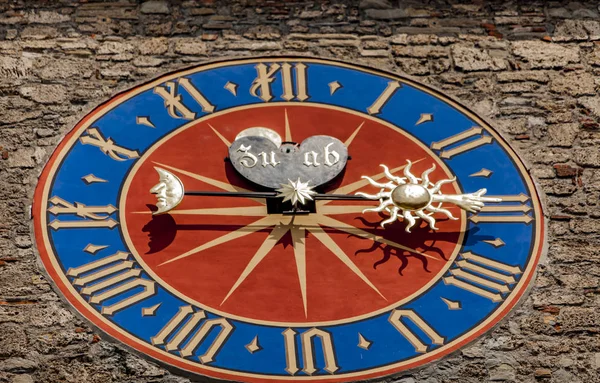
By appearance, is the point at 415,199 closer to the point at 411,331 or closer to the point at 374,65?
the point at 411,331

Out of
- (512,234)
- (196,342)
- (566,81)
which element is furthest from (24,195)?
(566,81)

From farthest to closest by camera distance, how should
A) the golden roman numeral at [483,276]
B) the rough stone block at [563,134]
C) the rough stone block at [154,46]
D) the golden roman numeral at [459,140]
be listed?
the rough stone block at [154,46] → the rough stone block at [563,134] → the golden roman numeral at [459,140] → the golden roman numeral at [483,276]

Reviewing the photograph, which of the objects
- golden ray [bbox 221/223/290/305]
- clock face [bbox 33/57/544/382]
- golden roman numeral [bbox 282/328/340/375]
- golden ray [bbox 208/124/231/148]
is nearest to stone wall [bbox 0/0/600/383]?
clock face [bbox 33/57/544/382]

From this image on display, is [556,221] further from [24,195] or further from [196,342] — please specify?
[24,195]

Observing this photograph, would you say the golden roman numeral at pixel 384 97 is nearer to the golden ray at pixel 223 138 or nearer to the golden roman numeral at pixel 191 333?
the golden ray at pixel 223 138

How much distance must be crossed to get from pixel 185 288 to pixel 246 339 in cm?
58

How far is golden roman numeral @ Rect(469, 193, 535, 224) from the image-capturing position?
10.8 metres

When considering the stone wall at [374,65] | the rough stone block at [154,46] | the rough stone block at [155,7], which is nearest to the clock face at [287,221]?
the stone wall at [374,65]

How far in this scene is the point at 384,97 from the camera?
11.5 metres

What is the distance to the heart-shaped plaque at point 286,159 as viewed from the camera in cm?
1092

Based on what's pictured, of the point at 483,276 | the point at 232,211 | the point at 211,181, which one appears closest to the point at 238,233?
the point at 232,211

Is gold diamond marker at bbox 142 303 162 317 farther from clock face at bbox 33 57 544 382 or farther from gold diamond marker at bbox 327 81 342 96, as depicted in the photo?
gold diamond marker at bbox 327 81 342 96

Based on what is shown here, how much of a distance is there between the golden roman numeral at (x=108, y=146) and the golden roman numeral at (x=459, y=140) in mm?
2065

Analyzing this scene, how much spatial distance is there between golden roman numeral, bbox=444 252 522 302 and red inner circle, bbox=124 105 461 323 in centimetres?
13
